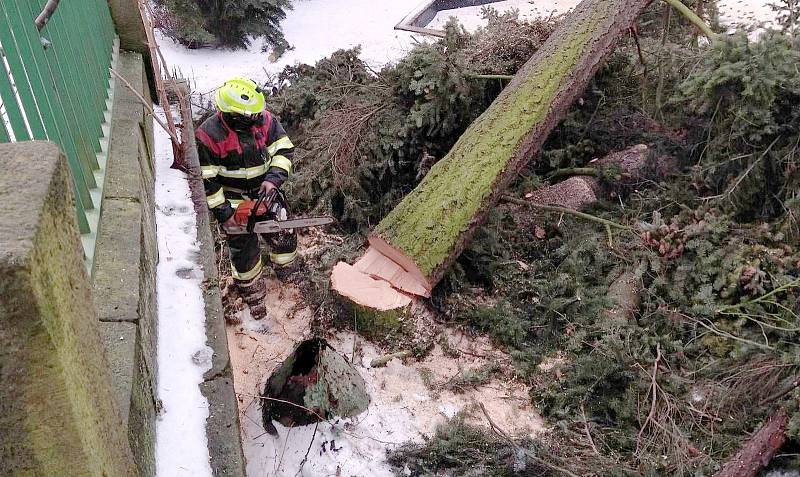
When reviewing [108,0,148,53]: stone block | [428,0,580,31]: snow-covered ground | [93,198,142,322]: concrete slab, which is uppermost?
[108,0,148,53]: stone block

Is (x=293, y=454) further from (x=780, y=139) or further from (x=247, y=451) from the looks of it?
(x=780, y=139)

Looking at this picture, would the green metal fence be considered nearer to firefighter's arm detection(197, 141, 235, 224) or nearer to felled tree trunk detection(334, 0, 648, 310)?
firefighter's arm detection(197, 141, 235, 224)

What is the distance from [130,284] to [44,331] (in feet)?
4.89

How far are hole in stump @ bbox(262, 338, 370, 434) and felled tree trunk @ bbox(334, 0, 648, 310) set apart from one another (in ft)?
2.49

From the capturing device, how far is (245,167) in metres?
4.29

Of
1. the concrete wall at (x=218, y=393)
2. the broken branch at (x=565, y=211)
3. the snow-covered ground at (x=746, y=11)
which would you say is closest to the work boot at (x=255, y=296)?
the concrete wall at (x=218, y=393)

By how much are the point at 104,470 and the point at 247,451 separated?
1948 mm

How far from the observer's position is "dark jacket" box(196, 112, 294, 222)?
4070mm

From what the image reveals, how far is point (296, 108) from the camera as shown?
19.7 ft

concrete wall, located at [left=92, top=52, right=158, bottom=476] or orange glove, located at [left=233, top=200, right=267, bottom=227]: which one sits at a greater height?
concrete wall, located at [left=92, top=52, right=158, bottom=476]

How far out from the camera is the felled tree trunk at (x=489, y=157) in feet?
13.5

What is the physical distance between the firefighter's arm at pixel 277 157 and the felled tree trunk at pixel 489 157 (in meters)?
0.83

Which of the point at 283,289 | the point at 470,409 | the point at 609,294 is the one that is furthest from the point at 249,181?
the point at 609,294

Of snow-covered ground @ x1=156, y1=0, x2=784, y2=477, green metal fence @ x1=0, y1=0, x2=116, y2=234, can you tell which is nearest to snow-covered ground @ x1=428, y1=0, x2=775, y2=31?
snow-covered ground @ x1=156, y1=0, x2=784, y2=477
